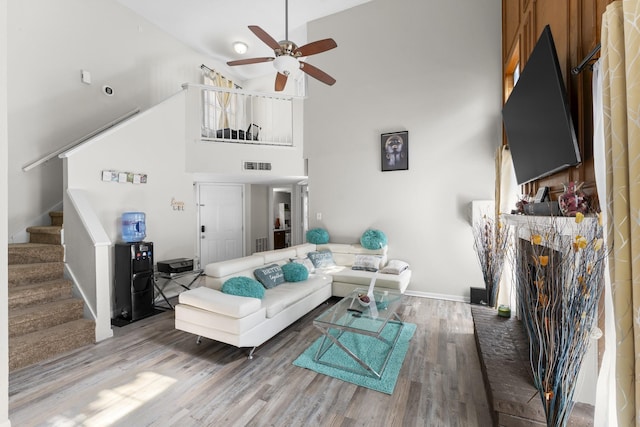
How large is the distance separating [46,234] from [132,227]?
0.92 metres

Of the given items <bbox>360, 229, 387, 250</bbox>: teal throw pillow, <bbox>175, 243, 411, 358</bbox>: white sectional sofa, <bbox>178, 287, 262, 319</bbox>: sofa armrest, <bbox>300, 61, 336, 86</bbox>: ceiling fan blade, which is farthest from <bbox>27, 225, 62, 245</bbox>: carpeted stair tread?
<bbox>360, 229, 387, 250</bbox>: teal throw pillow

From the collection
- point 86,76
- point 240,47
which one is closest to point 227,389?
point 86,76

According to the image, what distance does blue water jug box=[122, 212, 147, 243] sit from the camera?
3.84m

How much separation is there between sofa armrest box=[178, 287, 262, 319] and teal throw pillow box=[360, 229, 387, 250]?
2.46 m

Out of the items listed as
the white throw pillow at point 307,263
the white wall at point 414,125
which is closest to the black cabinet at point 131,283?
the white throw pillow at point 307,263

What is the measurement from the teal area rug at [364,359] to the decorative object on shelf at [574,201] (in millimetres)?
1756

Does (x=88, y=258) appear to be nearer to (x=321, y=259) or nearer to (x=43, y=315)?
(x=43, y=315)

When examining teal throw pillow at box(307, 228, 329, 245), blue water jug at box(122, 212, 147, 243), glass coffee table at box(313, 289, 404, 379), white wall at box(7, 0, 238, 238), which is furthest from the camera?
teal throw pillow at box(307, 228, 329, 245)

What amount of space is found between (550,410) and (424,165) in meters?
3.79

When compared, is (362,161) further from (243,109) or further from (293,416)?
(293,416)

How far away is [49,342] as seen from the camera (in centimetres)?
269

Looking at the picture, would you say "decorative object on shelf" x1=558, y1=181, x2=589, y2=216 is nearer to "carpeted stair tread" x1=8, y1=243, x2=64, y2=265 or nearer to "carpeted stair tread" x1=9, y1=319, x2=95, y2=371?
"carpeted stair tread" x1=9, y1=319, x2=95, y2=371

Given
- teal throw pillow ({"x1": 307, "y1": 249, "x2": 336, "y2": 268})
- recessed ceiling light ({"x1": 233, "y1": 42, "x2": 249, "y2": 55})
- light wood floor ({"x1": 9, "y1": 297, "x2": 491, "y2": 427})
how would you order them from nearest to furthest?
light wood floor ({"x1": 9, "y1": 297, "x2": 491, "y2": 427}) < teal throw pillow ({"x1": 307, "y1": 249, "x2": 336, "y2": 268}) < recessed ceiling light ({"x1": 233, "y1": 42, "x2": 249, "y2": 55})

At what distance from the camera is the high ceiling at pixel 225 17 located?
507 cm
